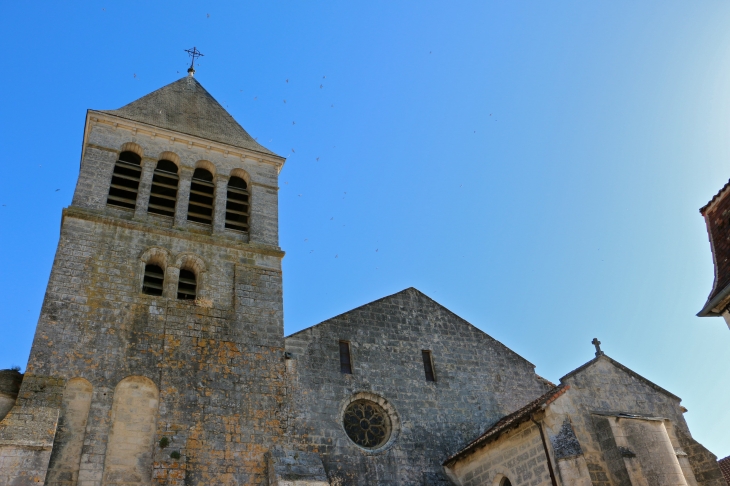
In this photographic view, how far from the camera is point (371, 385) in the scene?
14.9 metres

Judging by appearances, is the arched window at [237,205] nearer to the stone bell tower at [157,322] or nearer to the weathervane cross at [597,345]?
the stone bell tower at [157,322]

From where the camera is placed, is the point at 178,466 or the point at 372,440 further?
the point at 372,440

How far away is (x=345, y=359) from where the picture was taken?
15141 mm

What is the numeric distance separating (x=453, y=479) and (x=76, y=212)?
35.1 feet

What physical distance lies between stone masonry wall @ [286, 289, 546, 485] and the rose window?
268mm

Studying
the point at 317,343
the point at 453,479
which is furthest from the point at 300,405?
the point at 453,479

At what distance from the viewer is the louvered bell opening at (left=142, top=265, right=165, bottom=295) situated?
47.0 ft

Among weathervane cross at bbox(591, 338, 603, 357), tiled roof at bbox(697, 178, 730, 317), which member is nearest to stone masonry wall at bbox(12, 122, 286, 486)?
weathervane cross at bbox(591, 338, 603, 357)

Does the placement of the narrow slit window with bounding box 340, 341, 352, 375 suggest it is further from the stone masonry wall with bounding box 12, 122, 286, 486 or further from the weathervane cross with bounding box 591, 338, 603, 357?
the weathervane cross with bounding box 591, 338, 603, 357

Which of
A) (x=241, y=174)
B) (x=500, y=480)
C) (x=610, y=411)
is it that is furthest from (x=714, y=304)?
(x=241, y=174)

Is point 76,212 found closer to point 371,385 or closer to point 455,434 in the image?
point 371,385

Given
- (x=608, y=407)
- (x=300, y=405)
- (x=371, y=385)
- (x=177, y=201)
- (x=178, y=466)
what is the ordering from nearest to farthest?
(x=178, y=466) → (x=608, y=407) → (x=300, y=405) → (x=371, y=385) → (x=177, y=201)

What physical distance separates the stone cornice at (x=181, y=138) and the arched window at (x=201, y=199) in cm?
88

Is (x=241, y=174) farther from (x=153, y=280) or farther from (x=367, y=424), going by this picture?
(x=367, y=424)
